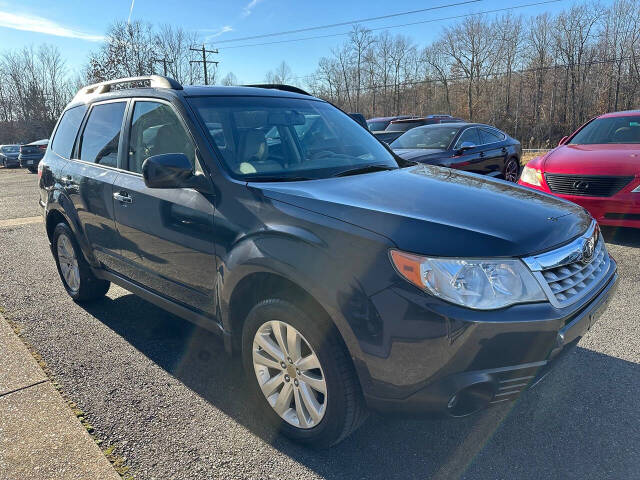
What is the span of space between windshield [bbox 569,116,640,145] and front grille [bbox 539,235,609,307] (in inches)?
199

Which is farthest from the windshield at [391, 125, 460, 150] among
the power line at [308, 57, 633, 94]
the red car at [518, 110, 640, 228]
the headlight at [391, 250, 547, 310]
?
the power line at [308, 57, 633, 94]

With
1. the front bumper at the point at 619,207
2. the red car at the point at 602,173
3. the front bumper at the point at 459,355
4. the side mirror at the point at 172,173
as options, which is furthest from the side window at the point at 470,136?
the front bumper at the point at 459,355

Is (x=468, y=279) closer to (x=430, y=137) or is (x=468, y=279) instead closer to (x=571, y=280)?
(x=571, y=280)

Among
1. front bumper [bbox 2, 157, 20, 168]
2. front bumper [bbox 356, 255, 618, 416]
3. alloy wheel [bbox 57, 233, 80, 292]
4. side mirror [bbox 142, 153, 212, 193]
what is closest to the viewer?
front bumper [bbox 356, 255, 618, 416]

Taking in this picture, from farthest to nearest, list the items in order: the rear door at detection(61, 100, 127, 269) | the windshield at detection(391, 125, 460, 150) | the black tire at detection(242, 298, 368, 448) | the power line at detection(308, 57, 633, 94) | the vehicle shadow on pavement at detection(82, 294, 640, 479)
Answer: the power line at detection(308, 57, 633, 94) → the windshield at detection(391, 125, 460, 150) → the rear door at detection(61, 100, 127, 269) → the vehicle shadow on pavement at detection(82, 294, 640, 479) → the black tire at detection(242, 298, 368, 448)

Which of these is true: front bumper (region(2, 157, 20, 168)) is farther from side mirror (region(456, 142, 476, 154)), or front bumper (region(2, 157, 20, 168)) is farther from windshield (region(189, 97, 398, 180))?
windshield (region(189, 97, 398, 180))

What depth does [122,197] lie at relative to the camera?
323cm

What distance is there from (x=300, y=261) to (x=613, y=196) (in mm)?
4964

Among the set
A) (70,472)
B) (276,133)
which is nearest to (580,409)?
(276,133)

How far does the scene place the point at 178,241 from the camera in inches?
111

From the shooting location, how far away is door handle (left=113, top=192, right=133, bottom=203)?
317 cm

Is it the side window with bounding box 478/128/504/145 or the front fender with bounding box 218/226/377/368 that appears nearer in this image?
the front fender with bounding box 218/226/377/368

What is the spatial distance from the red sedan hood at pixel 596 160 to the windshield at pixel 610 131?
1.18 feet

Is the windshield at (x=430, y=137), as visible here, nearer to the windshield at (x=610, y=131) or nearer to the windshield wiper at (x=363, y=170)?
the windshield at (x=610, y=131)
